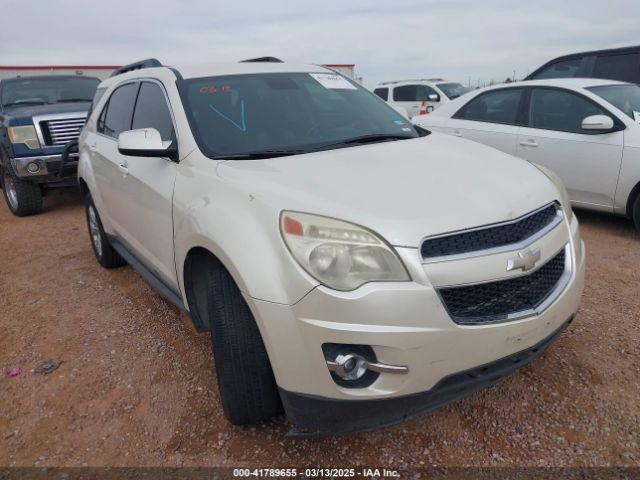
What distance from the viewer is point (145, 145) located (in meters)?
2.52

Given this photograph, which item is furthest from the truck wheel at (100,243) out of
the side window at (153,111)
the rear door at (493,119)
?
the rear door at (493,119)

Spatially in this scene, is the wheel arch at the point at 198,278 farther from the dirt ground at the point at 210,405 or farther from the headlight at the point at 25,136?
the headlight at the point at 25,136

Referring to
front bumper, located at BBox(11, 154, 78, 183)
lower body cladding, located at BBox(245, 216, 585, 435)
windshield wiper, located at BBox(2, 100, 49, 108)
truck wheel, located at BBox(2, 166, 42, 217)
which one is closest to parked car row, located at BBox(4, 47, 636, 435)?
lower body cladding, located at BBox(245, 216, 585, 435)

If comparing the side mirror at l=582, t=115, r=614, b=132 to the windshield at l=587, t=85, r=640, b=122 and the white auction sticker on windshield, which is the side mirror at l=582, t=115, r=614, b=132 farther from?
the white auction sticker on windshield

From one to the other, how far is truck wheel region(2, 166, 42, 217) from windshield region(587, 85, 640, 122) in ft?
22.0

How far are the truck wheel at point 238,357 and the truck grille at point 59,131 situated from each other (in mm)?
5349

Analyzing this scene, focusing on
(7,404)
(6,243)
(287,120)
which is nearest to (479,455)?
(287,120)

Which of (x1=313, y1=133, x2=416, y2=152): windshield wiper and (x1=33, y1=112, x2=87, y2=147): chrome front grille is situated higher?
(x1=313, y1=133, x2=416, y2=152): windshield wiper

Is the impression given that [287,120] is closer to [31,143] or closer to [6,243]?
[6,243]

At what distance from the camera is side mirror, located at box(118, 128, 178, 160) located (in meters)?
2.52

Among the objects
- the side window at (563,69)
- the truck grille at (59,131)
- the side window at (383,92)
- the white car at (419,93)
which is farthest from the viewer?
the side window at (383,92)

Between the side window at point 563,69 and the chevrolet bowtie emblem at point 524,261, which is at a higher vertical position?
the side window at point 563,69

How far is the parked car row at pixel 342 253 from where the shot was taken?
1761mm

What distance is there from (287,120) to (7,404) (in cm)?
211
